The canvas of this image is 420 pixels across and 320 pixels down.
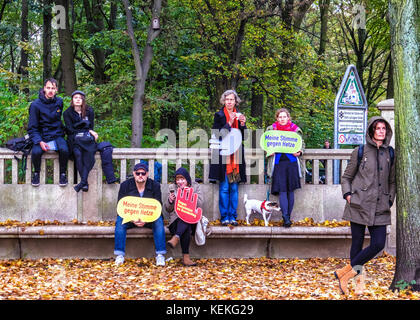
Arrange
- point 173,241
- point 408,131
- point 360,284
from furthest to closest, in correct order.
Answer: point 173,241 → point 360,284 → point 408,131

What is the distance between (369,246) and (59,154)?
4662 millimetres

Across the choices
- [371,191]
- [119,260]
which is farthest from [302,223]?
[119,260]

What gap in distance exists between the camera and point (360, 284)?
6.36 metres

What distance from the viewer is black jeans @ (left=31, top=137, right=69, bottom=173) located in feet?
26.1

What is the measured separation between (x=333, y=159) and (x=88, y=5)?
1257 centimetres

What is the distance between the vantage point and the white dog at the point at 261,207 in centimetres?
805

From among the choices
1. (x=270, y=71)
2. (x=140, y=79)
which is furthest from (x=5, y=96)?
(x=270, y=71)

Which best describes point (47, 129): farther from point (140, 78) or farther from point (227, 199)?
point (140, 78)

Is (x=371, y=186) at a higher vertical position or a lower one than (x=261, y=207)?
higher

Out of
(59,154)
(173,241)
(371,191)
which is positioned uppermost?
(59,154)

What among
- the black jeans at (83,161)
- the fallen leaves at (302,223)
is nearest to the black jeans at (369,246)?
the fallen leaves at (302,223)

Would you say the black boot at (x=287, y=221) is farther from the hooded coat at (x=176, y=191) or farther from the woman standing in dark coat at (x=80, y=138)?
the woman standing in dark coat at (x=80, y=138)

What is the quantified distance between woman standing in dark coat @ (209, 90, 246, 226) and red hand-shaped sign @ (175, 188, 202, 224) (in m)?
0.66

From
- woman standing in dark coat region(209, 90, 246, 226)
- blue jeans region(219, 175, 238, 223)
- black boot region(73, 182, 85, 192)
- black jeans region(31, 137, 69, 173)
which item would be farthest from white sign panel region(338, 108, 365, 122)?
black jeans region(31, 137, 69, 173)
